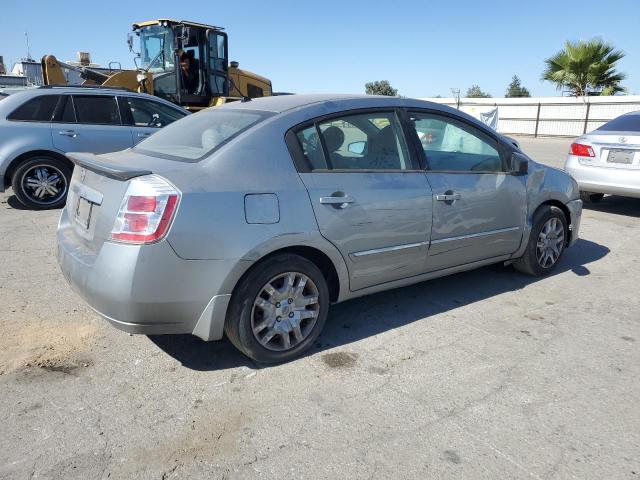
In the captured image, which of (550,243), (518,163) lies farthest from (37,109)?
(550,243)

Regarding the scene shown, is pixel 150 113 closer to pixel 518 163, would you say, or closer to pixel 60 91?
pixel 60 91

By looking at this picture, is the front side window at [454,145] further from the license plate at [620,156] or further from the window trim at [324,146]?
the license plate at [620,156]

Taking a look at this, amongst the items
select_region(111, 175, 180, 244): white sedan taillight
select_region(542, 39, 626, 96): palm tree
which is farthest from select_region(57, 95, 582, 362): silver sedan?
select_region(542, 39, 626, 96): palm tree

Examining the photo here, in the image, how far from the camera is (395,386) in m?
3.09

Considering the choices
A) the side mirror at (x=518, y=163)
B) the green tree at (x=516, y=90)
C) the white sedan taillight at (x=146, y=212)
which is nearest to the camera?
the white sedan taillight at (x=146, y=212)

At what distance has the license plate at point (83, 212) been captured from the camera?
320cm

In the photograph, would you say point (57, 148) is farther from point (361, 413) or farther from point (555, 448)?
point (555, 448)

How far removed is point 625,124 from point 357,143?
5562 millimetres

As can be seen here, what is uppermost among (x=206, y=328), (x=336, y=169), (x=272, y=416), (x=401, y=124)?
(x=401, y=124)

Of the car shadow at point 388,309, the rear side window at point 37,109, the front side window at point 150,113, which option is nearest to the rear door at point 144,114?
the front side window at point 150,113

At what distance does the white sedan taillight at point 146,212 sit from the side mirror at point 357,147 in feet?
4.37

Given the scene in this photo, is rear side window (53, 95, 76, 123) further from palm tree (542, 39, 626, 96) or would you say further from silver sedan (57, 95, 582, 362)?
palm tree (542, 39, 626, 96)

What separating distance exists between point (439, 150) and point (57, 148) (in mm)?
5713

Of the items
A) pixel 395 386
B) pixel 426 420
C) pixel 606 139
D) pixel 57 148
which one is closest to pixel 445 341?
pixel 395 386
